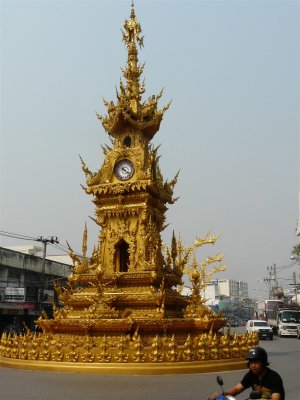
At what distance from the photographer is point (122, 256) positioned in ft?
69.2

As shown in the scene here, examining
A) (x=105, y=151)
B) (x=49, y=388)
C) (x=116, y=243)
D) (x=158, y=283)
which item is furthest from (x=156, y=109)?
(x=49, y=388)

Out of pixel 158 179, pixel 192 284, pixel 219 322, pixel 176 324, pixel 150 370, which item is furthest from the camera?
pixel 158 179

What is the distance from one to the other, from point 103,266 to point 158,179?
486 centimetres

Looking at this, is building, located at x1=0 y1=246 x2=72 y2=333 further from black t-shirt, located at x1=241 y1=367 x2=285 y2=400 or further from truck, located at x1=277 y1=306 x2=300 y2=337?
black t-shirt, located at x1=241 y1=367 x2=285 y2=400

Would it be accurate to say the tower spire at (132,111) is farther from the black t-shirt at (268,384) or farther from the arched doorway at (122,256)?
the black t-shirt at (268,384)

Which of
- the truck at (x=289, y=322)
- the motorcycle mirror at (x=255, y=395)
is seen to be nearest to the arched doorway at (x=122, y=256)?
the motorcycle mirror at (x=255, y=395)

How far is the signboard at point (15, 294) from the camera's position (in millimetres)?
40094

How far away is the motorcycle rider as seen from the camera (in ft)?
17.5

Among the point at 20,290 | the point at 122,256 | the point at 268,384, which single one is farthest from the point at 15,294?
the point at 268,384

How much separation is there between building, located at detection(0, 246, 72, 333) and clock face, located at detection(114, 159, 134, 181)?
21072 millimetres

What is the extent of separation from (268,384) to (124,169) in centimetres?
1597

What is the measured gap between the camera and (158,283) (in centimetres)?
1859

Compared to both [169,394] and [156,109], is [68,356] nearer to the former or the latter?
[169,394]

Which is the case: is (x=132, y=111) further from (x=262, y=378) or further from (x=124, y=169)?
(x=262, y=378)
